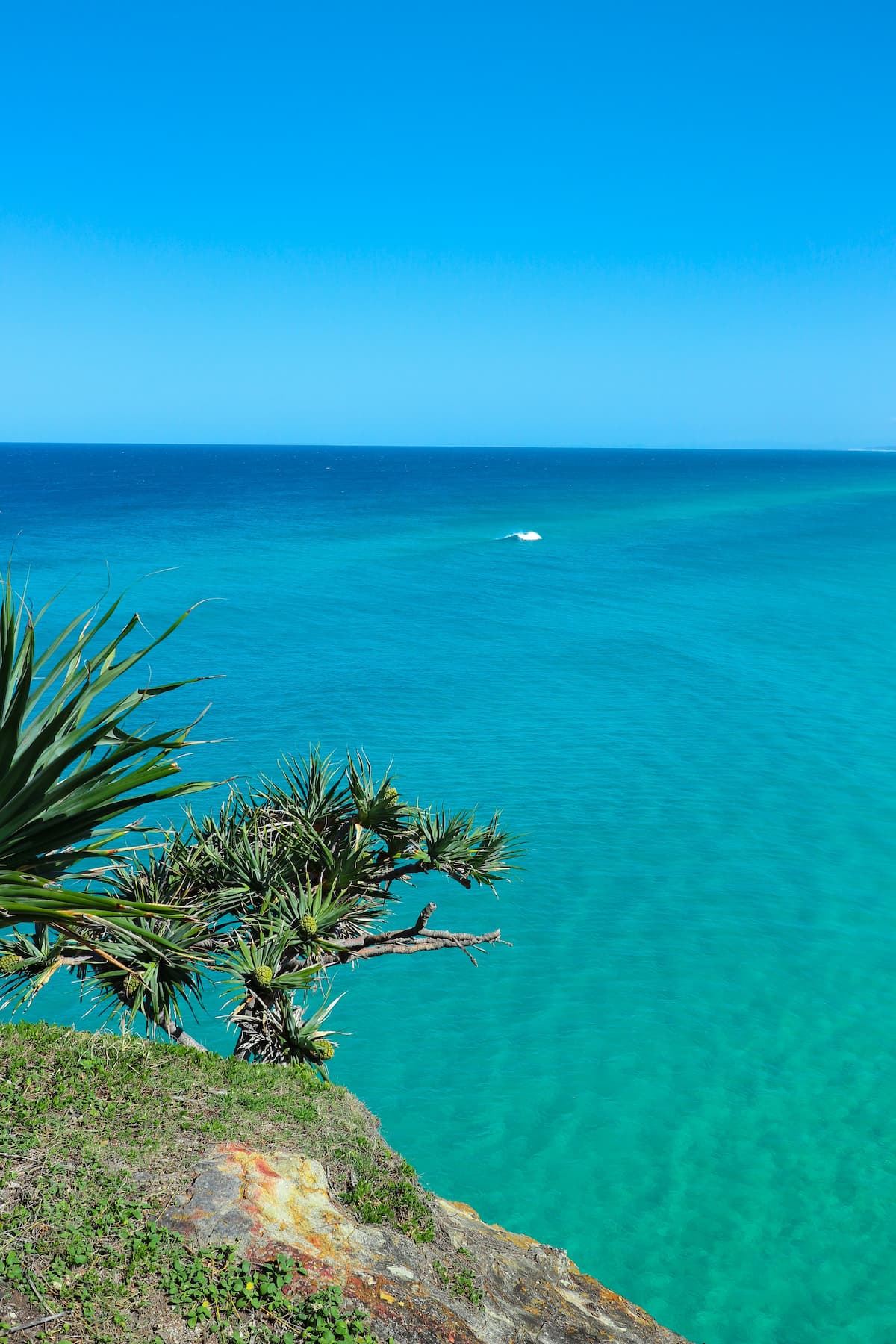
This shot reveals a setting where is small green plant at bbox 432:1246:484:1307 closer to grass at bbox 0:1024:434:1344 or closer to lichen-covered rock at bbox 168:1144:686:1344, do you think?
lichen-covered rock at bbox 168:1144:686:1344

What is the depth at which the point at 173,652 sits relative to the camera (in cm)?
3484

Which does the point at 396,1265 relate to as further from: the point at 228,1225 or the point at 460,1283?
the point at 228,1225

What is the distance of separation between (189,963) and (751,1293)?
6.64 m

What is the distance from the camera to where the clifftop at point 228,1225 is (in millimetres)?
4887

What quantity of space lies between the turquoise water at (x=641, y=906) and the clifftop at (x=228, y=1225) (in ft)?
11.8

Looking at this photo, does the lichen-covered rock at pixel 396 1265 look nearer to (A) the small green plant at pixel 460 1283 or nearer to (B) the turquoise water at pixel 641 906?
(A) the small green plant at pixel 460 1283

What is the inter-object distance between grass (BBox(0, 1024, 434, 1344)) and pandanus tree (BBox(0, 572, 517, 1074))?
18.7 inches

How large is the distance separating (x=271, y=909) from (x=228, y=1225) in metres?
3.14

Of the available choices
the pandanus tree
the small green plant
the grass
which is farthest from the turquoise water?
the grass

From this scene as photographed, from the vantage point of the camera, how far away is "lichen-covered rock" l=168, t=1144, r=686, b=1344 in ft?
17.7

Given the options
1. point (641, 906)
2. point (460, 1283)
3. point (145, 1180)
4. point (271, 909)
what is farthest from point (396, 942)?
point (641, 906)

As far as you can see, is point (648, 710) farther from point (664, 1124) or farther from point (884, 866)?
point (664, 1124)

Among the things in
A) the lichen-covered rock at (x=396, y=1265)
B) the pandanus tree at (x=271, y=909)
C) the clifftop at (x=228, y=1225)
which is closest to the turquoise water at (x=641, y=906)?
the lichen-covered rock at (x=396, y=1265)

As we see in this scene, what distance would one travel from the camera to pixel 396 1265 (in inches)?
228
